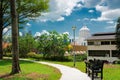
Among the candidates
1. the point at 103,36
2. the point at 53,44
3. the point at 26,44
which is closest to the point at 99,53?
the point at 103,36

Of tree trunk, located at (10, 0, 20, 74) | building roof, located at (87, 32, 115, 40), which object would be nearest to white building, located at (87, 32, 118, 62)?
building roof, located at (87, 32, 115, 40)

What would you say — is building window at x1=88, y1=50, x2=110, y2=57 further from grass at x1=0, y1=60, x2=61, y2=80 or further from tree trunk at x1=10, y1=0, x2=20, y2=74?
tree trunk at x1=10, y1=0, x2=20, y2=74

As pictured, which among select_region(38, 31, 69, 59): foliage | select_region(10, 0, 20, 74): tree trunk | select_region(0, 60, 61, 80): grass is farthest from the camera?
select_region(38, 31, 69, 59): foliage

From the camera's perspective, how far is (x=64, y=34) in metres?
61.3

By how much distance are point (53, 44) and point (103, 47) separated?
11.3 m

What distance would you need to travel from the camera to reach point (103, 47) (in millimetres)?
61469

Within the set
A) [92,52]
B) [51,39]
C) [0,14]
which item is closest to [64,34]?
[51,39]

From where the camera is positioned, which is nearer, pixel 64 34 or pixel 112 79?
pixel 112 79

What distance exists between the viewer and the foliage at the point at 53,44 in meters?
58.9

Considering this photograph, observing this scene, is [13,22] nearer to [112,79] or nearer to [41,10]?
[112,79]

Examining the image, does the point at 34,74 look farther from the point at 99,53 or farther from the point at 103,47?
the point at 99,53

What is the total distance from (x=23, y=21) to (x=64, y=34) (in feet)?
38.4

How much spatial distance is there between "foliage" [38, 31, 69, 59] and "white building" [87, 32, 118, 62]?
6.53 m

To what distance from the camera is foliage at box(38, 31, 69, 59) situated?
193ft
